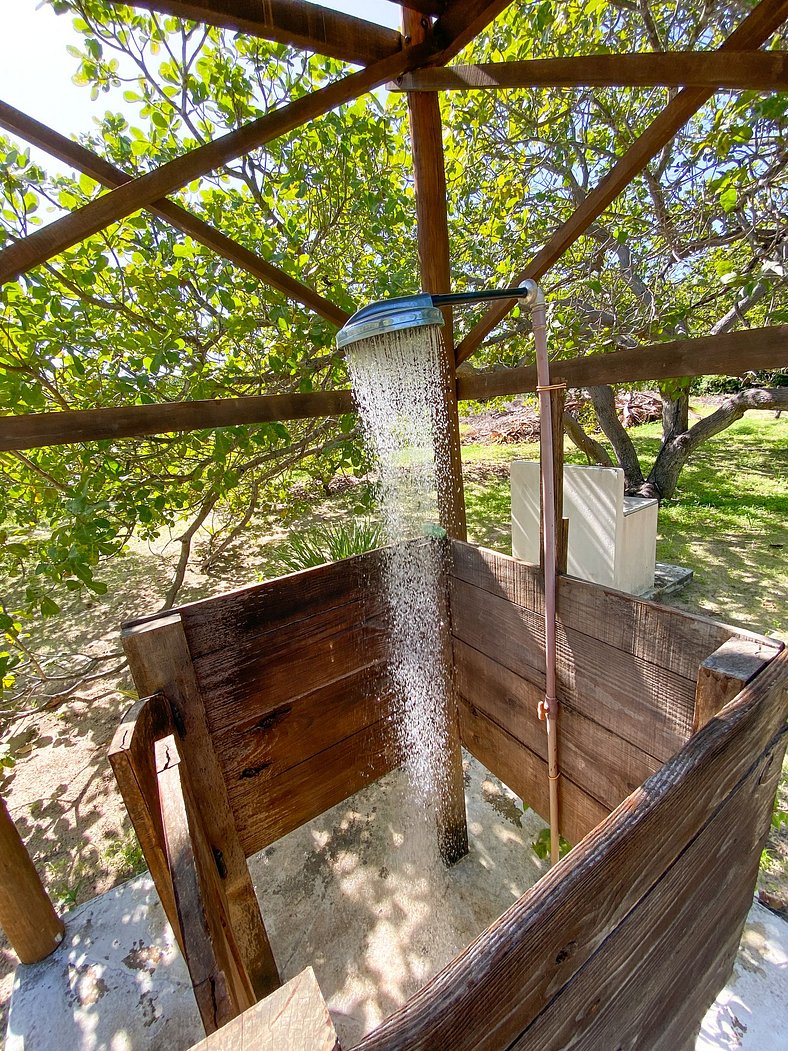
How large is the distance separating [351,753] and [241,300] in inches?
91.1

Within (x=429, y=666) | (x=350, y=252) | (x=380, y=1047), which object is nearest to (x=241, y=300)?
(x=350, y=252)

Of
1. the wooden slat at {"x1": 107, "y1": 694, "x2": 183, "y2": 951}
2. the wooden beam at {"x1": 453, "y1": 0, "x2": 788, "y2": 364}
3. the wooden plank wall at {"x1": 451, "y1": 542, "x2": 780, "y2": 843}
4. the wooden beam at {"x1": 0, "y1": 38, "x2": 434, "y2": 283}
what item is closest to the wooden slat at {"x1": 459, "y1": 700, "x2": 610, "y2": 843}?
the wooden plank wall at {"x1": 451, "y1": 542, "x2": 780, "y2": 843}

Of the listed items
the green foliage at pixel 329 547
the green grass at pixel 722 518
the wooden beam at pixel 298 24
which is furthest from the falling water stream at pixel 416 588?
the green grass at pixel 722 518

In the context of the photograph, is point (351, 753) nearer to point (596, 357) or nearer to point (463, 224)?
point (596, 357)

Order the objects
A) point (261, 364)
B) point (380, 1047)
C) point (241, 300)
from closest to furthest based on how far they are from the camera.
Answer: point (380, 1047) < point (241, 300) < point (261, 364)

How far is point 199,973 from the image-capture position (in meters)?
0.61

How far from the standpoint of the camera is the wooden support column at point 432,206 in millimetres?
1645

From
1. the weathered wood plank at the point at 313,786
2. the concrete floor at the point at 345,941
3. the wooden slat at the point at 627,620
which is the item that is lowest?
the concrete floor at the point at 345,941

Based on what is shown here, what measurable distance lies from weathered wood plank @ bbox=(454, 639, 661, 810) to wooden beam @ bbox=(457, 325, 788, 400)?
89 cm

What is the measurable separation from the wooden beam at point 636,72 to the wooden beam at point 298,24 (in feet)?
0.62

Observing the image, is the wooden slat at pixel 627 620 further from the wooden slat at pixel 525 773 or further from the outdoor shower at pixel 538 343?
the wooden slat at pixel 525 773

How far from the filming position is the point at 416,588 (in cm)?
160

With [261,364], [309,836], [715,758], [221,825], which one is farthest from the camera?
[261,364]

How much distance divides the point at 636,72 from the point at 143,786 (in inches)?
76.5
